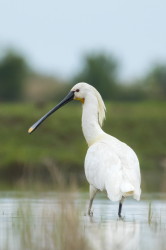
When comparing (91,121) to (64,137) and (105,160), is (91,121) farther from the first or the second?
(64,137)

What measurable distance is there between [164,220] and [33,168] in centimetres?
1613

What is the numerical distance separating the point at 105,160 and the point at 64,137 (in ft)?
66.2

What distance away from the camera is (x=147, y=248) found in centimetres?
870

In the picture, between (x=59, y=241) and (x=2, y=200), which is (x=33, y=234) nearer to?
(x=59, y=241)

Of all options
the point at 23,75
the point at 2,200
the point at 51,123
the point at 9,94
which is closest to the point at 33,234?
the point at 2,200

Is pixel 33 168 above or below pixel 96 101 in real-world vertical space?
below

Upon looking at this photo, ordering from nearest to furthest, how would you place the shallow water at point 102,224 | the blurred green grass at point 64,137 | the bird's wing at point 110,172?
the shallow water at point 102,224 → the bird's wing at point 110,172 → the blurred green grass at point 64,137

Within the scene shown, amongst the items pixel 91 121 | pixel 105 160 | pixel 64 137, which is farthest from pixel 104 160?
pixel 64 137

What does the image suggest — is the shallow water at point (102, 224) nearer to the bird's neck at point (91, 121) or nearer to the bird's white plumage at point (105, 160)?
the bird's white plumage at point (105, 160)

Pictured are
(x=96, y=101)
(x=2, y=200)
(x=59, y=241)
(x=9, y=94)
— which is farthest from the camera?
(x=9, y=94)

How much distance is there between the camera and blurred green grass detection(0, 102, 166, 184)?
27.8 m

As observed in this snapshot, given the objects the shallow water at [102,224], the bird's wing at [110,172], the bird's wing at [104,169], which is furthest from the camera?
the bird's wing at [104,169]

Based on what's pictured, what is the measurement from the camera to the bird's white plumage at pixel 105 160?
37.2 ft

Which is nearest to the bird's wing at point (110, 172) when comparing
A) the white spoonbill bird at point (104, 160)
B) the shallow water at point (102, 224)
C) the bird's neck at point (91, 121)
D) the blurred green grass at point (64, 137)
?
the white spoonbill bird at point (104, 160)
